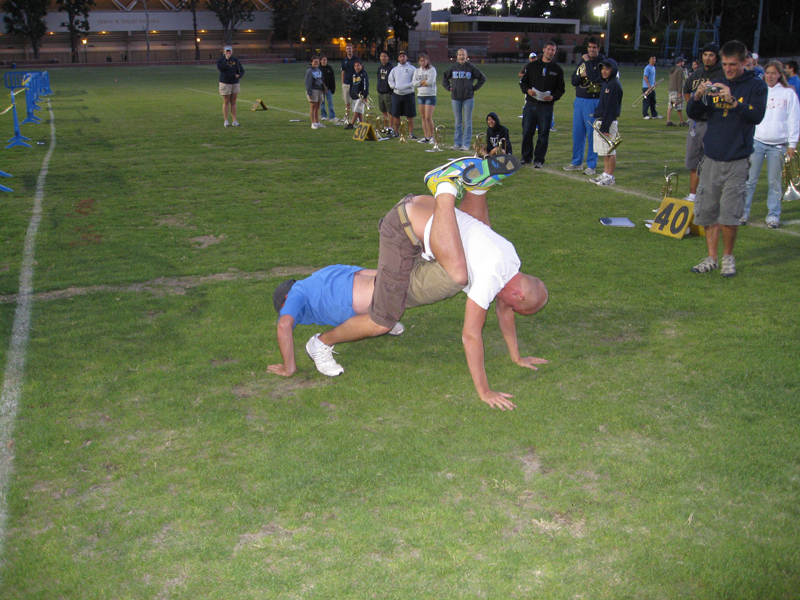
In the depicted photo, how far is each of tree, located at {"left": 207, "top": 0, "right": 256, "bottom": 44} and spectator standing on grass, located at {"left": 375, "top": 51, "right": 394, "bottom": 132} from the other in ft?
258

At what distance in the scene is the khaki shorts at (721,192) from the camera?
23.0 feet

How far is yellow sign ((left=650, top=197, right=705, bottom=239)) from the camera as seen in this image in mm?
8484

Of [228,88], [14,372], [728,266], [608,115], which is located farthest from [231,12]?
[14,372]

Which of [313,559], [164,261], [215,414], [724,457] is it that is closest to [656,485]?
[724,457]

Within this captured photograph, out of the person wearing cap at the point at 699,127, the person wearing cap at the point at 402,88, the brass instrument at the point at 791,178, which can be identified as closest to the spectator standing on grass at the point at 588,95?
the person wearing cap at the point at 699,127

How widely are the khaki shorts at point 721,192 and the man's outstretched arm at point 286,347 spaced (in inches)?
183

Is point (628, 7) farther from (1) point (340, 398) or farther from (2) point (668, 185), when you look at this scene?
(1) point (340, 398)

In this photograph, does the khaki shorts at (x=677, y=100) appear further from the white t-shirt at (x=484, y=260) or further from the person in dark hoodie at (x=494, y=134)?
the white t-shirt at (x=484, y=260)

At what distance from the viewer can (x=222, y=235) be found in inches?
351

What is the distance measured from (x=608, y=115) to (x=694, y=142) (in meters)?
2.53

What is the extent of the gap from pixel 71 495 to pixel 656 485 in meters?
3.08

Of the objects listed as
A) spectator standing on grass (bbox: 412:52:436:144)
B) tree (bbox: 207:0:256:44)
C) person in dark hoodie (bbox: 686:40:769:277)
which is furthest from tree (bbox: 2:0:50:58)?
person in dark hoodie (bbox: 686:40:769:277)

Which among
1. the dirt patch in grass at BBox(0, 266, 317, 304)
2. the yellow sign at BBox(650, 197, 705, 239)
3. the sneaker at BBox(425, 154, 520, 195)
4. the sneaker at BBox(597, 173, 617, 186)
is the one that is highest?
the sneaker at BBox(425, 154, 520, 195)

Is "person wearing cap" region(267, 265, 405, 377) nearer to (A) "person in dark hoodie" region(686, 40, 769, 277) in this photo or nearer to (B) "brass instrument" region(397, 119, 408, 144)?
(A) "person in dark hoodie" region(686, 40, 769, 277)
